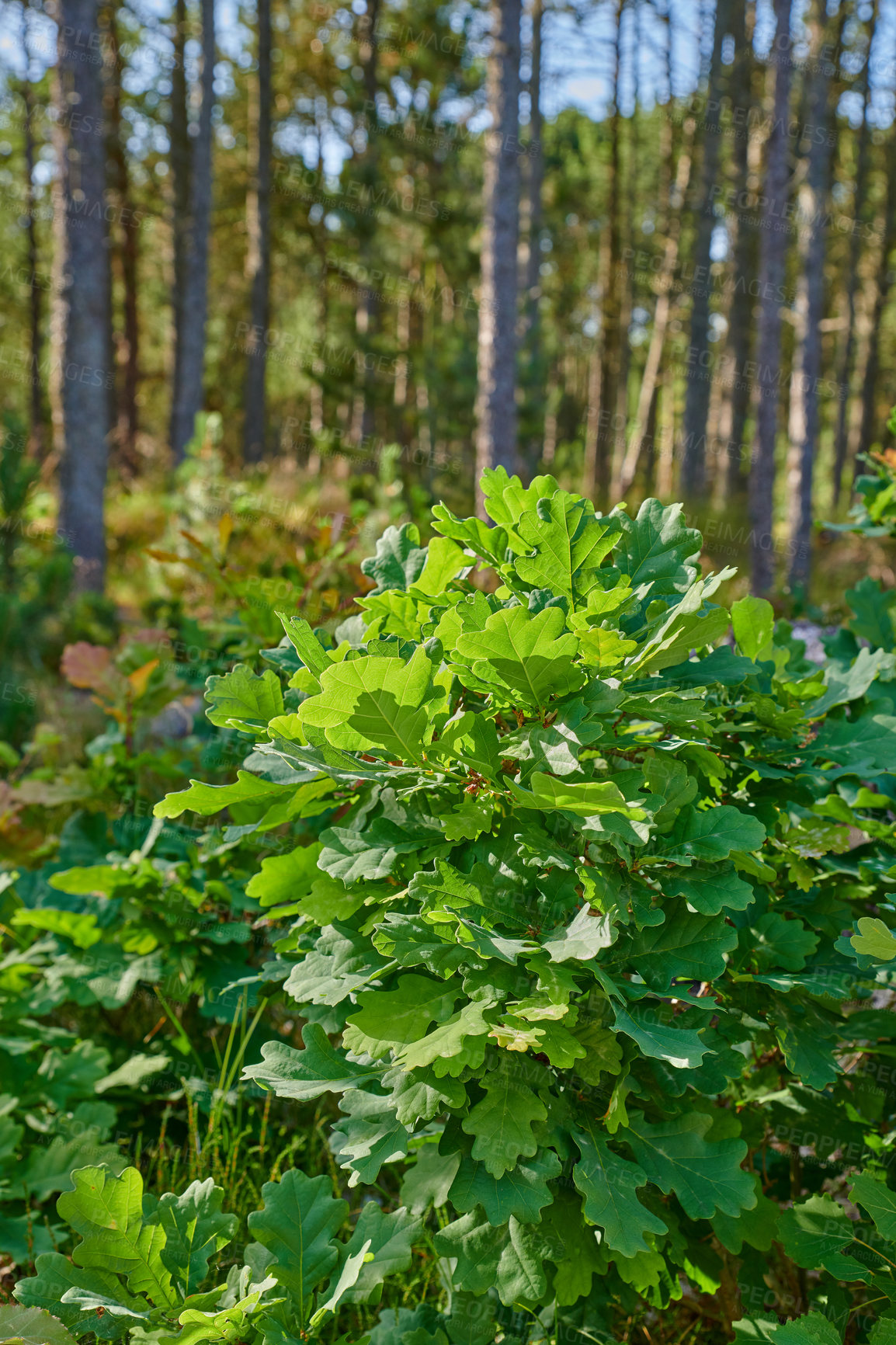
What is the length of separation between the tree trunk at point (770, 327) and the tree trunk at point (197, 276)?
7404mm

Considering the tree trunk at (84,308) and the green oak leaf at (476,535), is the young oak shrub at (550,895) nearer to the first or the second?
the green oak leaf at (476,535)

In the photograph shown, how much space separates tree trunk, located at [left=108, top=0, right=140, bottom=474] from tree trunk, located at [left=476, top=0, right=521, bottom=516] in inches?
445

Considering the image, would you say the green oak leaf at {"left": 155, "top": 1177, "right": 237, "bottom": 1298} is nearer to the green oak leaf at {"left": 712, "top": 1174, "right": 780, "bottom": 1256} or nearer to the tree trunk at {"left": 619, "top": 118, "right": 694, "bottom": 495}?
the green oak leaf at {"left": 712, "top": 1174, "right": 780, "bottom": 1256}

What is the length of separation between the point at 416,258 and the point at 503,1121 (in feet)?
66.1

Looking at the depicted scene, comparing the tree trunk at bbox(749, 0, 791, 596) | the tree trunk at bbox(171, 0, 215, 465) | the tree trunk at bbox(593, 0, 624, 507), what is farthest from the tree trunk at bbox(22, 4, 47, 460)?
the tree trunk at bbox(749, 0, 791, 596)

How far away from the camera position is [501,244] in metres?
8.62

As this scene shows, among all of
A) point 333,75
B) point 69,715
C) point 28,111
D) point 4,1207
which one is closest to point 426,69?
point 333,75

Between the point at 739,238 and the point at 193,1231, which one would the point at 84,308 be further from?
the point at 739,238

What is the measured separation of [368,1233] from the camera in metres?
1.44

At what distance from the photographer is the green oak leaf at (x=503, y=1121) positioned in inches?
47.8

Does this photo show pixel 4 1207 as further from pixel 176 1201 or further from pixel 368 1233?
pixel 368 1233

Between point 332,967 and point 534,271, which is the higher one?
point 534,271

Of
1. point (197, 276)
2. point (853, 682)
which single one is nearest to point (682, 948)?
point (853, 682)

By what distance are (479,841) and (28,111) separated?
25469 millimetres
